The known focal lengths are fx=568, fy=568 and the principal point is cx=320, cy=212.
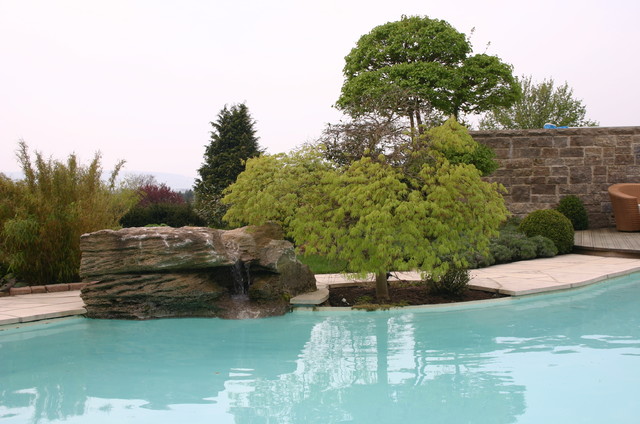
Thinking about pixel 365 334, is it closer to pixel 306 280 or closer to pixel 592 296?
pixel 306 280

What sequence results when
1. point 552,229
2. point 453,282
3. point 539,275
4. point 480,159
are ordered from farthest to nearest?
point 480,159
point 552,229
point 539,275
point 453,282

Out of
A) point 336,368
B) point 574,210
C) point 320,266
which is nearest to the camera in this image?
point 336,368

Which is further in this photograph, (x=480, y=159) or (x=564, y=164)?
(x=564, y=164)

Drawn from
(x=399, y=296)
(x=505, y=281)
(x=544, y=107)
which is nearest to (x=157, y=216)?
(x=399, y=296)

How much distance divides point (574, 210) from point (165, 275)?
32.9 feet

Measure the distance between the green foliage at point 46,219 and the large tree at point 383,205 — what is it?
266cm

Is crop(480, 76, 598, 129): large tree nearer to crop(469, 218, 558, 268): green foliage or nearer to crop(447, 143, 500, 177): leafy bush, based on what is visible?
crop(447, 143, 500, 177): leafy bush

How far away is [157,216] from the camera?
1435 centimetres

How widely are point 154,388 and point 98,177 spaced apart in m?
5.56

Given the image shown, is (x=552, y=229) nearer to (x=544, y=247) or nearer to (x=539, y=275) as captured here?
(x=544, y=247)

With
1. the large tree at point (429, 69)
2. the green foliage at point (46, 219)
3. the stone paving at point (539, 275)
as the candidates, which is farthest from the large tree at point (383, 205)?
the large tree at point (429, 69)

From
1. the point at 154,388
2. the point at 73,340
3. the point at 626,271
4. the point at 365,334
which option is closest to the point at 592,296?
the point at 626,271

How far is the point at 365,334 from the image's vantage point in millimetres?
5625

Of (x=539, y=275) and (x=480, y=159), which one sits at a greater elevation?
(x=480, y=159)
